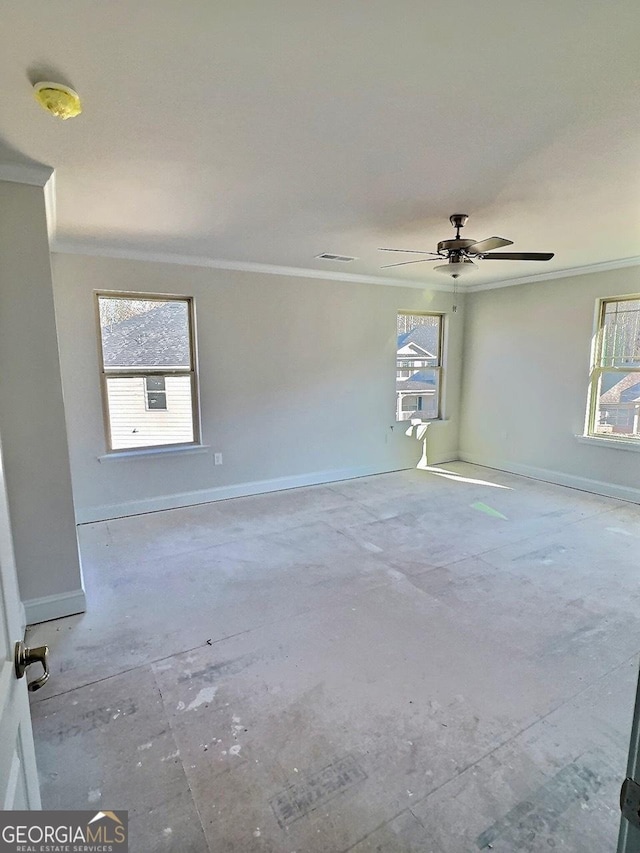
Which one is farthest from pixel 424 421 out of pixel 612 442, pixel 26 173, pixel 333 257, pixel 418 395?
pixel 26 173

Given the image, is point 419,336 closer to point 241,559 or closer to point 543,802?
point 241,559

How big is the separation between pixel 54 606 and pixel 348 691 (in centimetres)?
177

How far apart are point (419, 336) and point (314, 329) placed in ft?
5.45

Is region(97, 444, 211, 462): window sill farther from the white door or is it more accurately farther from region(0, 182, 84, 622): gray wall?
the white door

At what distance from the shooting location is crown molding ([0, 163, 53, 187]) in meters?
2.17

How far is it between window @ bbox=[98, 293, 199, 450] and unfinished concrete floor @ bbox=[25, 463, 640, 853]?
1144 millimetres

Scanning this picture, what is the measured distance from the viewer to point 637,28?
4.26 ft

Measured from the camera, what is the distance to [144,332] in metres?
4.14

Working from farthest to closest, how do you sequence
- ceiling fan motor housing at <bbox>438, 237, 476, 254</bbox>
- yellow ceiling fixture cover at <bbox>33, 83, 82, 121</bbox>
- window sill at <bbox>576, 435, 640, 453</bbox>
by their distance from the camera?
1. window sill at <bbox>576, 435, 640, 453</bbox>
2. ceiling fan motor housing at <bbox>438, 237, 476, 254</bbox>
3. yellow ceiling fixture cover at <bbox>33, 83, 82, 121</bbox>

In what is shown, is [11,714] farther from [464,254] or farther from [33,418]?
[464,254]

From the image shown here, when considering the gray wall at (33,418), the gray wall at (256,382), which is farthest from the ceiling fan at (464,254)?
the gray wall at (33,418)

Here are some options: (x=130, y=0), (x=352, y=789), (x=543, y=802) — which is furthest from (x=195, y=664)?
(x=130, y=0)

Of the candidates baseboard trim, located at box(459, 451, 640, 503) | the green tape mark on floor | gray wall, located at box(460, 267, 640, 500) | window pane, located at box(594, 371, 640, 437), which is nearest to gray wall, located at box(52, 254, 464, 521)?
gray wall, located at box(460, 267, 640, 500)

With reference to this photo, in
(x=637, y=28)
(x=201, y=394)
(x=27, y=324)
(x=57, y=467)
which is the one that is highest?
(x=637, y=28)
